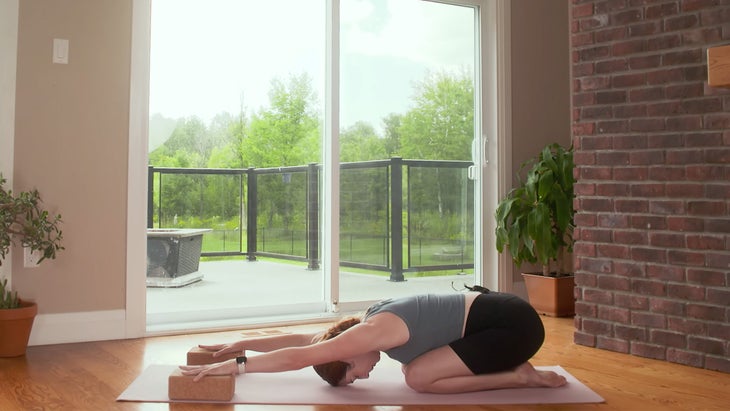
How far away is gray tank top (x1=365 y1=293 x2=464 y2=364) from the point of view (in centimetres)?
238

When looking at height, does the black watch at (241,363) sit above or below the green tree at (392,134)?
below

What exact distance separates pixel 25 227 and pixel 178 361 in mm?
947

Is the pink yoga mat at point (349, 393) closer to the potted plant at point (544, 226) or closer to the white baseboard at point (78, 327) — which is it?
the white baseboard at point (78, 327)

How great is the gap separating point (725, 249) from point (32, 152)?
3196 mm

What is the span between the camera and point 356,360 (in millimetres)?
2357

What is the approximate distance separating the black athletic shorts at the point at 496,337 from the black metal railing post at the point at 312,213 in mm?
1850

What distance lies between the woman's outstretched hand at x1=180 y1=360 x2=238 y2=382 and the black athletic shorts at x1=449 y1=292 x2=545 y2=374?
762 millimetres

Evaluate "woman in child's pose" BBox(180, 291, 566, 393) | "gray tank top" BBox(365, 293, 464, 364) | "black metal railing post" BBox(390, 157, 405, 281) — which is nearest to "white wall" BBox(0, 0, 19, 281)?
"woman in child's pose" BBox(180, 291, 566, 393)

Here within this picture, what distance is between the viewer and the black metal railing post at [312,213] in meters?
4.18

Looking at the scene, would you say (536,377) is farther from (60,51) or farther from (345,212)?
(60,51)

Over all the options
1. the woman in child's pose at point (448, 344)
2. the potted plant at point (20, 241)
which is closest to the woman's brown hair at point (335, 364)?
the woman in child's pose at point (448, 344)

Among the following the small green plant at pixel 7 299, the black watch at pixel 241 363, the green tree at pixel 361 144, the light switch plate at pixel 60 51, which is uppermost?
the light switch plate at pixel 60 51

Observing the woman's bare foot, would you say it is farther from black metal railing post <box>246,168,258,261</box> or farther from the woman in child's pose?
black metal railing post <box>246,168,258,261</box>

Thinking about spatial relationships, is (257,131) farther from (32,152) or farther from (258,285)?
(32,152)
